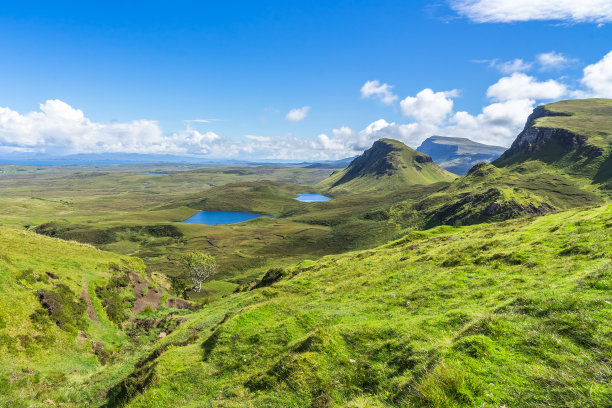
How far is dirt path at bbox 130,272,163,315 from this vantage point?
50812 mm

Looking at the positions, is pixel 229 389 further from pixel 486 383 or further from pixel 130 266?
pixel 130 266

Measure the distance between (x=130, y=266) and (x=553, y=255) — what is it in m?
68.4

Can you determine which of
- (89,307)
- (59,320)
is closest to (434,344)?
(59,320)

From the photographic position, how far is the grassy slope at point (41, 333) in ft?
81.4

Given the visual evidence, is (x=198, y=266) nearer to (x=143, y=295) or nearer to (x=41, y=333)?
(x=143, y=295)

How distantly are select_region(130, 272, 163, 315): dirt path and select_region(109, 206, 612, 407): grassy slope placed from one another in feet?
108

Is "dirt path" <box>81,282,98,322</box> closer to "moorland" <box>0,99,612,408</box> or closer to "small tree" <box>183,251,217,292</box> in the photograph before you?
"moorland" <box>0,99,612,408</box>

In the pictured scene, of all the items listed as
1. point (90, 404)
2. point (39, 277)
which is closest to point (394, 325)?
point (90, 404)

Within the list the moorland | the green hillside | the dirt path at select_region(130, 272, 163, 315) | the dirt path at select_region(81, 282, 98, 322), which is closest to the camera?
the moorland

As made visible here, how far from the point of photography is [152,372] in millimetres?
18234

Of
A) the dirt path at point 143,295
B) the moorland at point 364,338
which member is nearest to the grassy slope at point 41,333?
the moorland at point 364,338

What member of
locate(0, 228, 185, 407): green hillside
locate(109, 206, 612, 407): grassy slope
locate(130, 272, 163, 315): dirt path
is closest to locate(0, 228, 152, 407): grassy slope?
locate(0, 228, 185, 407): green hillside

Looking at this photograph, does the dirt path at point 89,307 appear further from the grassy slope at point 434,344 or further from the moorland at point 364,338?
the grassy slope at point 434,344

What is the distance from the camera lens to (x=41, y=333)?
31312 millimetres
